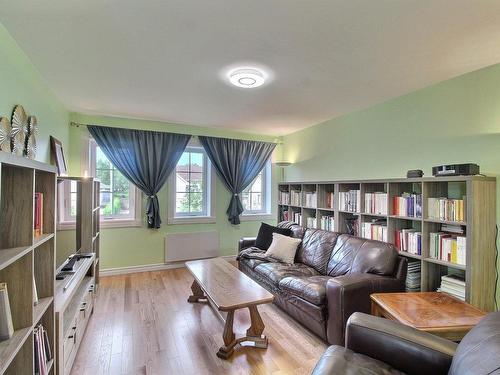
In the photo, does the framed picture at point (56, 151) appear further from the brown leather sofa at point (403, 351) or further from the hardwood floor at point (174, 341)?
the brown leather sofa at point (403, 351)

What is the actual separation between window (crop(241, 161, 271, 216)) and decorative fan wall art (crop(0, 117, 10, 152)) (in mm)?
3686

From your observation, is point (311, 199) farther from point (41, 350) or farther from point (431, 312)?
point (41, 350)

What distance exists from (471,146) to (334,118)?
188 cm

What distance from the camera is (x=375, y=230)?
3020 mm

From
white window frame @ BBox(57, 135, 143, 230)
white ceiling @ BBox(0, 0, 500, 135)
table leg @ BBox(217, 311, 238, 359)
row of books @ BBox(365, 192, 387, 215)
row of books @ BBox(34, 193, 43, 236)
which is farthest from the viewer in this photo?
white window frame @ BBox(57, 135, 143, 230)

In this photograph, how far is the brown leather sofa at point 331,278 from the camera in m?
2.18

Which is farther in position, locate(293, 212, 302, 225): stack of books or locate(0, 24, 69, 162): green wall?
locate(293, 212, 302, 225): stack of books

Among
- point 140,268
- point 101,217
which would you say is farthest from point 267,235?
point 101,217

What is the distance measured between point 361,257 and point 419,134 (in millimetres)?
1491

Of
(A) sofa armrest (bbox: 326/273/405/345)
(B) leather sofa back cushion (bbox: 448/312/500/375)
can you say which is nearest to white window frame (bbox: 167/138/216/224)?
(A) sofa armrest (bbox: 326/273/405/345)

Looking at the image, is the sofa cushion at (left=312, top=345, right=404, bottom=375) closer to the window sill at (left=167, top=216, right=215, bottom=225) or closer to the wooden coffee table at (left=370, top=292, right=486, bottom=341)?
the wooden coffee table at (left=370, top=292, right=486, bottom=341)

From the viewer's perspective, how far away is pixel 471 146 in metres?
2.44

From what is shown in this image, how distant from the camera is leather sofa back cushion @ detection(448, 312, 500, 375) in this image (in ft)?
3.34

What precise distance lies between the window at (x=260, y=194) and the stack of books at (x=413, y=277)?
9.69ft
